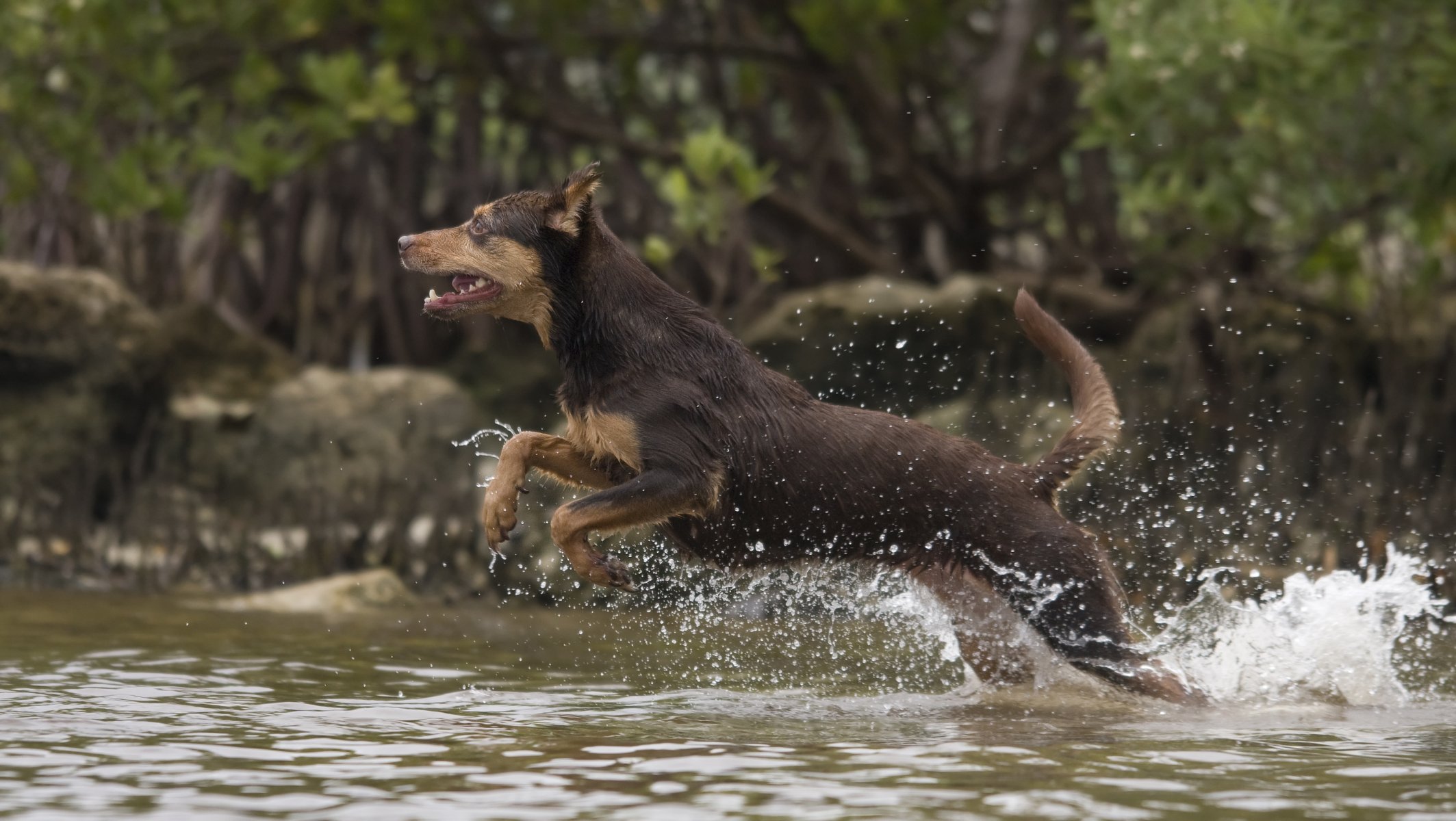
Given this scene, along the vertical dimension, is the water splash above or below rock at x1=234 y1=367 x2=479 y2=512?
below

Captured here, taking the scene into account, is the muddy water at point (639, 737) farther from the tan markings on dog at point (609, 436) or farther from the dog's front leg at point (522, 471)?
the tan markings on dog at point (609, 436)

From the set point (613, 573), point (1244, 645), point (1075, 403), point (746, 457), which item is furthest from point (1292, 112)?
point (613, 573)

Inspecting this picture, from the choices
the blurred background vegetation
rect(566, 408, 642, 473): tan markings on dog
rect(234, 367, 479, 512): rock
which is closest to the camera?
rect(566, 408, 642, 473): tan markings on dog

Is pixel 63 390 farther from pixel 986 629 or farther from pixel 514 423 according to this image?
pixel 986 629

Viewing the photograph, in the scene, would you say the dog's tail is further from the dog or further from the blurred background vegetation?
the blurred background vegetation

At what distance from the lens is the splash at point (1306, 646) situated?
632cm

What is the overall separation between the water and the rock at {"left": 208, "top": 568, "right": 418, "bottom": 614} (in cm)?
41

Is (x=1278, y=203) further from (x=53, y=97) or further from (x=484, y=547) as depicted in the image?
(x=53, y=97)

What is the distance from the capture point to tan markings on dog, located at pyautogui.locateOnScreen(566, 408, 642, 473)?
5.90m

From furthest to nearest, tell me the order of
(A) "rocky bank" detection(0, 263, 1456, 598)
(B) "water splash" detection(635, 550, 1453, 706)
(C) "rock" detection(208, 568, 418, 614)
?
(A) "rocky bank" detection(0, 263, 1456, 598)
(C) "rock" detection(208, 568, 418, 614)
(B) "water splash" detection(635, 550, 1453, 706)

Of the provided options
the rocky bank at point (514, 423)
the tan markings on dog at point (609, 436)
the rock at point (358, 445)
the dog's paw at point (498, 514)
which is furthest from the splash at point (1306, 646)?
the rock at point (358, 445)

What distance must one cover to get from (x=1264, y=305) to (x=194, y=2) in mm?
5995

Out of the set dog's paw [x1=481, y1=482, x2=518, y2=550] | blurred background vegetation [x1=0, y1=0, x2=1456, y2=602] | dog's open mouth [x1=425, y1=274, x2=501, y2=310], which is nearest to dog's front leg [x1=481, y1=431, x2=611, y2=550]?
dog's paw [x1=481, y1=482, x2=518, y2=550]

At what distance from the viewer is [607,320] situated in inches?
238
